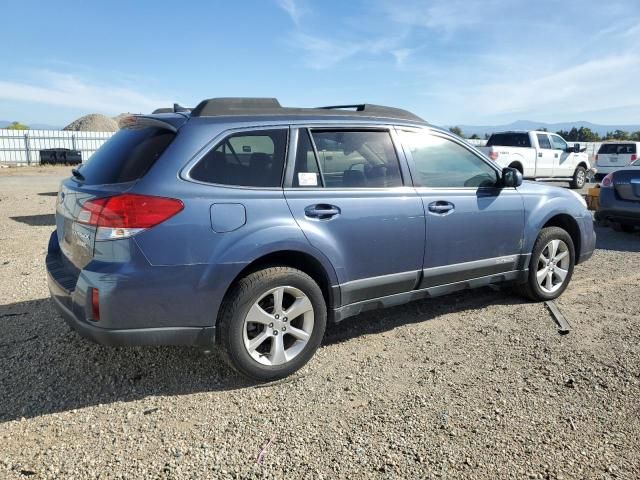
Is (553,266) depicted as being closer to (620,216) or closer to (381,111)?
(381,111)

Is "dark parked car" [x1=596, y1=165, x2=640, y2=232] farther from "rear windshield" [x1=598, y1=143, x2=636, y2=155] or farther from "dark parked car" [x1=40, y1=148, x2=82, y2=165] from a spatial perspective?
"dark parked car" [x1=40, y1=148, x2=82, y2=165]

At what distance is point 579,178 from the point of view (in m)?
18.2

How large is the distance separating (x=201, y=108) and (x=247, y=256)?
1.05 metres

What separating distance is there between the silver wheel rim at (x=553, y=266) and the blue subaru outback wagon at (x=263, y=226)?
2.56 ft

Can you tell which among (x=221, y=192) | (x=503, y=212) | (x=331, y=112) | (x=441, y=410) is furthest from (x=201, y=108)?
(x=503, y=212)

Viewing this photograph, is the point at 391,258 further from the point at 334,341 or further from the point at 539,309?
the point at 539,309

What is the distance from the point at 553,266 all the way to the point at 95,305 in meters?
4.17

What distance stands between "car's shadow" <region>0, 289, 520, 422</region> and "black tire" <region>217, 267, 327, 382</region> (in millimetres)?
183

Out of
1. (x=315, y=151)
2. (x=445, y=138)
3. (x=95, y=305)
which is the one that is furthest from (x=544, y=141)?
(x=95, y=305)

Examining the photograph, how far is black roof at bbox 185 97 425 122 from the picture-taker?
3.41 m

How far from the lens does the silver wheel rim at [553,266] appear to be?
16.4 ft

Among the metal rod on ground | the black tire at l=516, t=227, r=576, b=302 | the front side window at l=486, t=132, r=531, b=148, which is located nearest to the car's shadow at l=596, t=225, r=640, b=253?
the black tire at l=516, t=227, r=576, b=302

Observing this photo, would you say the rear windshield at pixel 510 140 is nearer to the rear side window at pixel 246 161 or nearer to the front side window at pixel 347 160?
the front side window at pixel 347 160

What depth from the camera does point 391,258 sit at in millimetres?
3857
